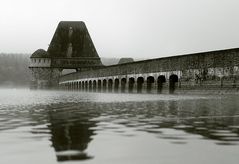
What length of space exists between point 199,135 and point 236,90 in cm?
1753

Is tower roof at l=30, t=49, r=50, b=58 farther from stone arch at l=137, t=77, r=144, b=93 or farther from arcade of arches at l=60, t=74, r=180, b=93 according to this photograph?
stone arch at l=137, t=77, r=144, b=93

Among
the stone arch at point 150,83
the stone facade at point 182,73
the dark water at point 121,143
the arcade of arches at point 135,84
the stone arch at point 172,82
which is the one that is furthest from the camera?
the stone arch at point 150,83

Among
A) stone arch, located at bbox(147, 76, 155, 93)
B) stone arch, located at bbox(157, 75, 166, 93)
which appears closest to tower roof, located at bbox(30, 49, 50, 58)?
stone arch, located at bbox(147, 76, 155, 93)

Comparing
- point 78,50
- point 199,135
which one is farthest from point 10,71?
point 199,135

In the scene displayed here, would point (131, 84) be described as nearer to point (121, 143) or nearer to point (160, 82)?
point (160, 82)

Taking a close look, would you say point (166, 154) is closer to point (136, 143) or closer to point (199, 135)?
point (136, 143)

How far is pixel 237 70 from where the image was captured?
22781 mm

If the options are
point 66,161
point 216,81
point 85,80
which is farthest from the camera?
point 85,80

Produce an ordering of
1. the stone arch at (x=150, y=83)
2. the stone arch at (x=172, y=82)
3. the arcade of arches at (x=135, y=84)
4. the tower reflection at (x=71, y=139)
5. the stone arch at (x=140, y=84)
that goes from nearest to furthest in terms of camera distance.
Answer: the tower reflection at (x=71, y=139) → the stone arch at (x=172, y=82) → the arcade of arches at (x=135, y=84) → the stone arch at (x=150, y=83) → the stone arch at (x=140, y=84)

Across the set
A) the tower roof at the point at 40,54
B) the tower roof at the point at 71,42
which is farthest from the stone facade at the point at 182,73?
the tower roof at the point at 71,42

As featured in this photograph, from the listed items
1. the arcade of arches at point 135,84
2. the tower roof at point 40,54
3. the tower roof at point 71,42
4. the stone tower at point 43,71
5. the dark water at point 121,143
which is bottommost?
the dark water at point 121,143

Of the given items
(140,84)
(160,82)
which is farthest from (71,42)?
(160,82)

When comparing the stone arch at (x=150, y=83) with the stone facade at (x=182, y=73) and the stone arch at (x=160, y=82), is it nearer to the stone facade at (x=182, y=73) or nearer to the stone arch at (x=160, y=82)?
the stone facade at (x=182, y=73)

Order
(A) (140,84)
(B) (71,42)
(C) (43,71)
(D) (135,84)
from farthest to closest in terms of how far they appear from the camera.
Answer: (B) (71,42) < (C) (43,71) < (A) (140,84) < (D) (135,84)
